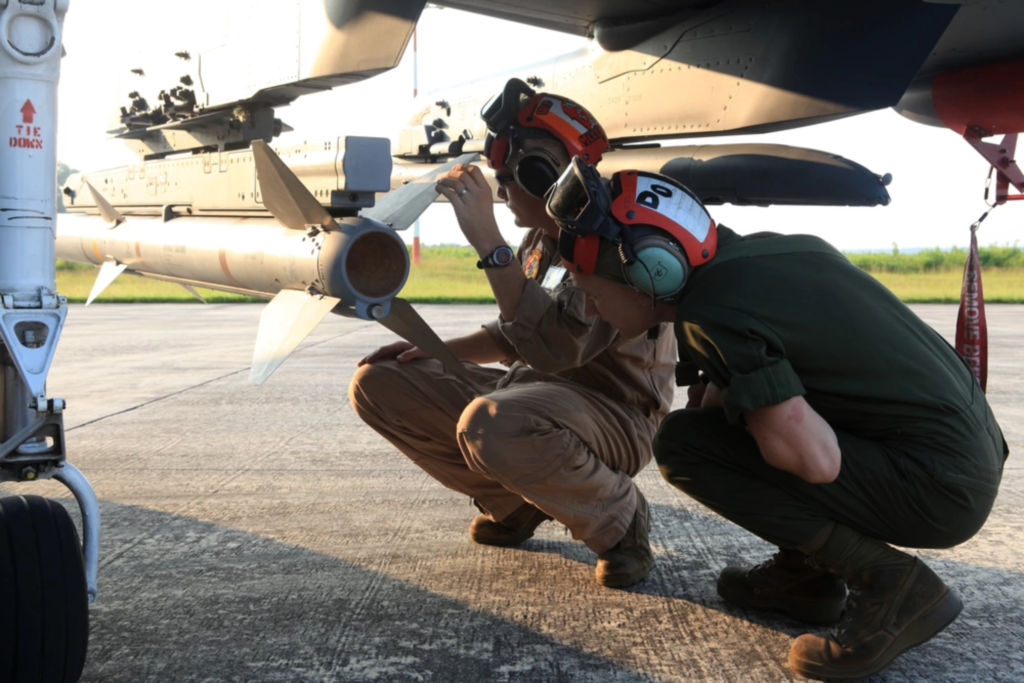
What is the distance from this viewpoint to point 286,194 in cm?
339

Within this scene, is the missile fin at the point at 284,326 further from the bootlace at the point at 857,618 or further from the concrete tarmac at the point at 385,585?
the bootlace at the point at 857,618

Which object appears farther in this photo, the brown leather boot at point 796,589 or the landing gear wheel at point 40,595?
the brown leather boot at point 796,589

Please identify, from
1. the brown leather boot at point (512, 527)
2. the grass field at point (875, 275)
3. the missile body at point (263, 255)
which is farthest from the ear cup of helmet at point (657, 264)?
the grass field at point (875, 275)

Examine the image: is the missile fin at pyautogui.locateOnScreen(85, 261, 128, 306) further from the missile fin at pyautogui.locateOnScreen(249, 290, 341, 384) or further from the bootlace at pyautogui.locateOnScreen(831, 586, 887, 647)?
the bootlace at pyautogui.locateOnScreen(831, 586, 887, 647)

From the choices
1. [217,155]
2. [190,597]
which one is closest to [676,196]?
[190,597]

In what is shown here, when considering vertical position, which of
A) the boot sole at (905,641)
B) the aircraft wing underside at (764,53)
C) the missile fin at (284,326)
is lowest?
the boot sole at (905,641)

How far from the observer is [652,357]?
3.08m

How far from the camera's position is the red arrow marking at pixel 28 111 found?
2.64 m

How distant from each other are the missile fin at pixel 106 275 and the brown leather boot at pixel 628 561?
3.16 metres

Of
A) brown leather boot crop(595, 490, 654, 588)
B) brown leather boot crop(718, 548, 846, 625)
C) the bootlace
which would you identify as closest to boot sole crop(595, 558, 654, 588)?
brown leather boot crop(595, 490, 654, 588)

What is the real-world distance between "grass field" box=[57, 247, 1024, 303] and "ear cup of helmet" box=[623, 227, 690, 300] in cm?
1734

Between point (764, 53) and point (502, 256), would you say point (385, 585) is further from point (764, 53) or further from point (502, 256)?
point (764, 53)

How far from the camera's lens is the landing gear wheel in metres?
2.10

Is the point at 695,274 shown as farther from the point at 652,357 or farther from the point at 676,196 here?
the point at 652,357
